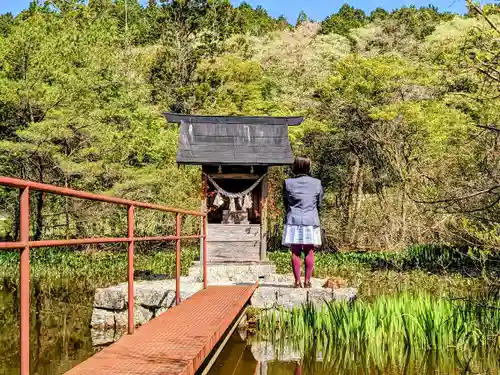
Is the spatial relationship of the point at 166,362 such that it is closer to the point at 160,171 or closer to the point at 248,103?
the point at 160,171

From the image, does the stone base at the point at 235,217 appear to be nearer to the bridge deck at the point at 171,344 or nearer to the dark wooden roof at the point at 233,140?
the dark wooden roof at the point at 233,140

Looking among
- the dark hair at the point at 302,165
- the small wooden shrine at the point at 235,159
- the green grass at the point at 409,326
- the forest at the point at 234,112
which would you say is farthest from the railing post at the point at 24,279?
the forest at the point at 234,112

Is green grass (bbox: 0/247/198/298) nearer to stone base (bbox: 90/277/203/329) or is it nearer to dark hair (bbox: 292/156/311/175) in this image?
stone base (bbox: 90/277/203/329)

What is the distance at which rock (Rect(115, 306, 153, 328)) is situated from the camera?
26.3 ft

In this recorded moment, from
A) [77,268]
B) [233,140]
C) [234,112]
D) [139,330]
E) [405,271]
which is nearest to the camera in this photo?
[139,330]

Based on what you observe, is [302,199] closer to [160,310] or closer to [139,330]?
[160,310]

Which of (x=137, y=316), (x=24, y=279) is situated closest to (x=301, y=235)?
(x=137, y=316)

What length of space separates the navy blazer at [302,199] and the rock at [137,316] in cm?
221

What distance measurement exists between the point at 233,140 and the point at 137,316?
5.06 m

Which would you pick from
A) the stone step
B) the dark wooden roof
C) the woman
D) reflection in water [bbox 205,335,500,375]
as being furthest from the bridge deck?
the dark wooden roof

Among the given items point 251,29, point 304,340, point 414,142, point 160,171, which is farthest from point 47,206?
point 251,29

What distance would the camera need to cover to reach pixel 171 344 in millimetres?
4395

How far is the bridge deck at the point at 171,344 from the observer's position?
12.0 ft

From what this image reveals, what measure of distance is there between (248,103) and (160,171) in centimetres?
918
